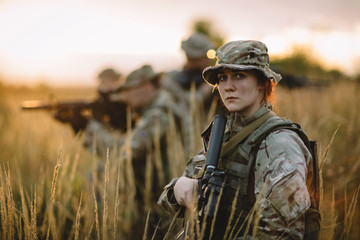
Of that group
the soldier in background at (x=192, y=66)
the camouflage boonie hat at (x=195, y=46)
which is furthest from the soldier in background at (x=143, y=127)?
the camouflage boonie hat at (x=195, y=46)

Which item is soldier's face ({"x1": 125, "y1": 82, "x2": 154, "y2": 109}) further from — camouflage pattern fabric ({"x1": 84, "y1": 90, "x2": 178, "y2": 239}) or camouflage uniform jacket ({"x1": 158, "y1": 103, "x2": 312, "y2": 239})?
camouflage uniform jacket ({"x1": 158, "y1": 103, "x2": 312, "y2": 239})

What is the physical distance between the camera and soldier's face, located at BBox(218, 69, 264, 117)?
151 cm

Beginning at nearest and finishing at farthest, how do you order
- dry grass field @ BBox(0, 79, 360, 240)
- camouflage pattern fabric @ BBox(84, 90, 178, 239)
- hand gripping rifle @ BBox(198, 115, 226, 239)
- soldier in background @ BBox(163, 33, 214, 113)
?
hand gripping rifle @ BBox(198, 115, 226, 239), dry grass field @ BBox(0, 79, 360, 240), camouflage pattern fabric @ BBox(84, 90, 178, 239), soldier in background @ BBox(163, 33, 214, 113)

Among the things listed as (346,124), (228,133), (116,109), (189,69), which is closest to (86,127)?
(116,109)

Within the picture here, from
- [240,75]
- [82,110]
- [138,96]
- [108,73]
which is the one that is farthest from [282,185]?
[108,73]

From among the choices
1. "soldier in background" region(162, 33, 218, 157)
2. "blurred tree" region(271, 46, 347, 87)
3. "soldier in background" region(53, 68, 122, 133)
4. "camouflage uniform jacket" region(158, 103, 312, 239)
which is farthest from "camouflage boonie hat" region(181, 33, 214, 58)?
"blurred tree" region(271, 46, 347, 87)

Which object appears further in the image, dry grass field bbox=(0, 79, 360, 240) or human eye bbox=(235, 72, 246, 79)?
dry grass field bbox=(0, 79, 360, 240)

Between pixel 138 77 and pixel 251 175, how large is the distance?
2662 mm

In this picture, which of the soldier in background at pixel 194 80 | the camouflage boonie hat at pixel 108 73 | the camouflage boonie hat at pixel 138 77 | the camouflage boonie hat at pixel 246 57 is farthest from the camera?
the camouflage boonie hat at pixel 108 73

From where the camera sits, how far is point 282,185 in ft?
4.07

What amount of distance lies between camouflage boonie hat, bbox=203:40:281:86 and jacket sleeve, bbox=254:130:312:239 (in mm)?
375

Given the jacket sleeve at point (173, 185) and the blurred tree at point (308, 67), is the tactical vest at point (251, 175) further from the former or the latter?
the blurred tree at point (308, 67)

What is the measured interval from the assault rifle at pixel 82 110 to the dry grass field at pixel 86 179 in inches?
9.1

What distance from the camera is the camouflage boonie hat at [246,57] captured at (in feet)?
4.84
